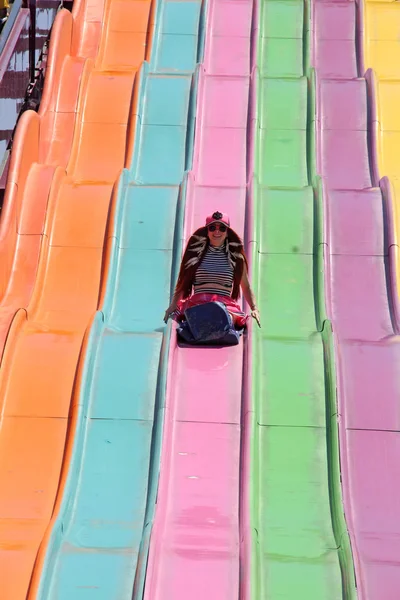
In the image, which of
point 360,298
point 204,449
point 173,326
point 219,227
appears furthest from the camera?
point 360,298

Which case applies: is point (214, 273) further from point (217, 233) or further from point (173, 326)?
point (173, 326)

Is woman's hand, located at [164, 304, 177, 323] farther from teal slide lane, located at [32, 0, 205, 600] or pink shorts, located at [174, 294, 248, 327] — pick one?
teal slide lane, located at [32, 0, 205, 600]

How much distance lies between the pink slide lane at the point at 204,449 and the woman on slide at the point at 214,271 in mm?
440

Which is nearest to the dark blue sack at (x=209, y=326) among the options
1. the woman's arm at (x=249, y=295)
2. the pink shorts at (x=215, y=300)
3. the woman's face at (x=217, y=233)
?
the pink shorts at (x=215, y=300)

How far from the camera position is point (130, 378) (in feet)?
31.9

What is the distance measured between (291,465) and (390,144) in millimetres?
5381

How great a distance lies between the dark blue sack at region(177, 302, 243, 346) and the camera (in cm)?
945

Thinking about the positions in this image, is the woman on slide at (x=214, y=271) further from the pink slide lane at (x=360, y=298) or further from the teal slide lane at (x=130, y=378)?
the pink slide lane at (x=360, y=298)

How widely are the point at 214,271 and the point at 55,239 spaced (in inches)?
97.0

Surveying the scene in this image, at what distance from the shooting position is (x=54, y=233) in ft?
38.0

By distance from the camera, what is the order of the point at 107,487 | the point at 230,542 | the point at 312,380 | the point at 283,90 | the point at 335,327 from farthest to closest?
the point at 283,90
the point at 335,327
the point at 312,380
the point at 107,487
the point at 230,542

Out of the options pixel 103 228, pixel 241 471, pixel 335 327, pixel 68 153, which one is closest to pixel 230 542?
pixel 241 471

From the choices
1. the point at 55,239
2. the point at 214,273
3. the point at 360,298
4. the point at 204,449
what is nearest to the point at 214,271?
the point at 214,273

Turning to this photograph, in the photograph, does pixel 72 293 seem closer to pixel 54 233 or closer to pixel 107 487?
pixel 54 233
